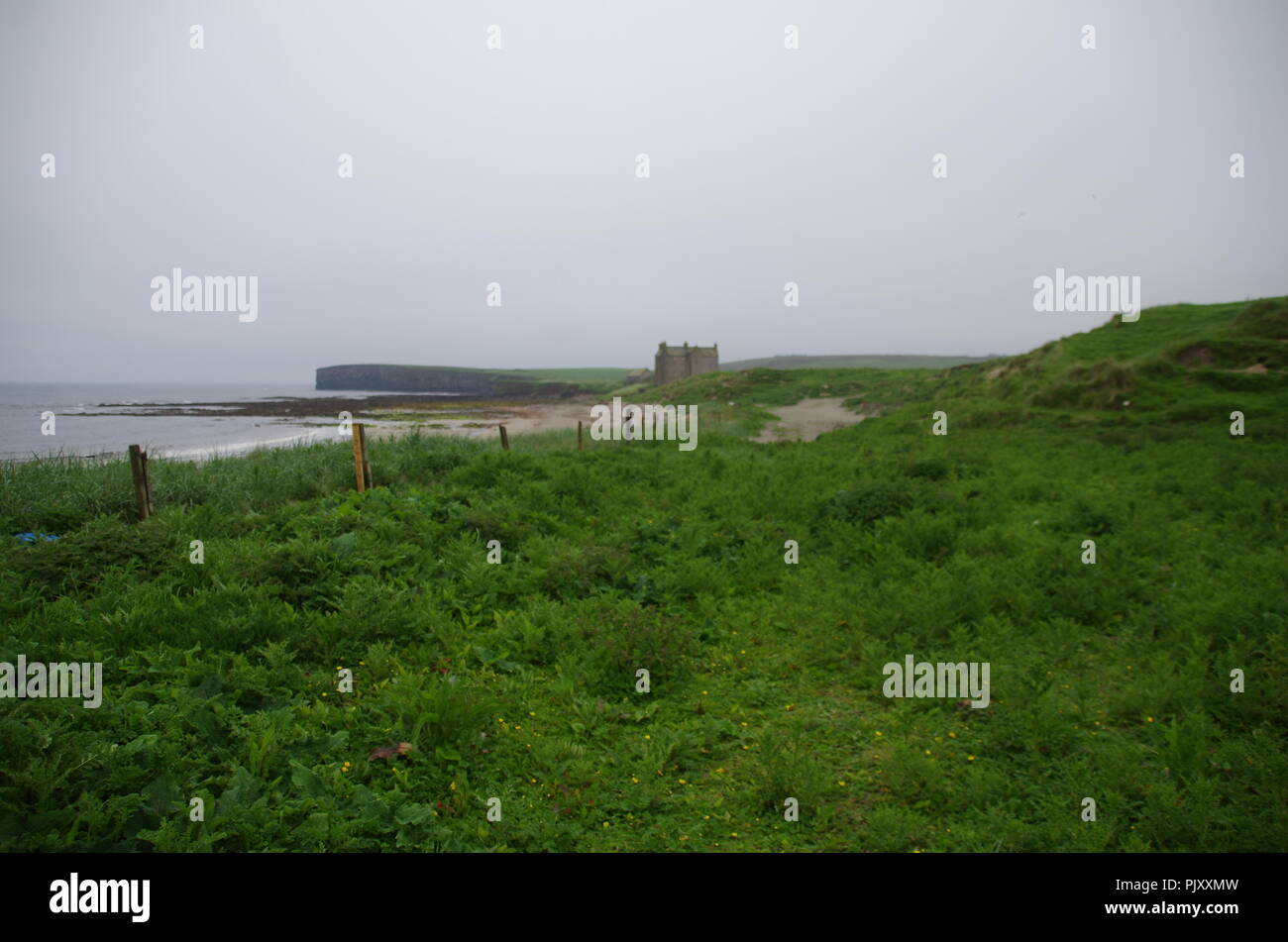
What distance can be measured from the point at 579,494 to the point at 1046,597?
9057mm

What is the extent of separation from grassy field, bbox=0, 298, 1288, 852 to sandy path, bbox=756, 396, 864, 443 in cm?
2279

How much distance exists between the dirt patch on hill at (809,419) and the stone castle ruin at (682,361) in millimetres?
39764

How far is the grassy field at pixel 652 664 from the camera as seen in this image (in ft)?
15.0

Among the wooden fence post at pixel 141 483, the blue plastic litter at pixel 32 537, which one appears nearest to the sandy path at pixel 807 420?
the wooden fence post at pixel 141 483

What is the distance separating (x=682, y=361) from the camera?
10156 centimetres

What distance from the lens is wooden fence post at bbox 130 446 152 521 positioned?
1072cm

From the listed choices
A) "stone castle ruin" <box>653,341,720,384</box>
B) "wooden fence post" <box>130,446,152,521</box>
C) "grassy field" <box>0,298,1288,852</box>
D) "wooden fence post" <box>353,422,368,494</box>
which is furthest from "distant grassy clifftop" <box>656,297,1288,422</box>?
"stone castle ruin" <box>653,341,720,384</box>

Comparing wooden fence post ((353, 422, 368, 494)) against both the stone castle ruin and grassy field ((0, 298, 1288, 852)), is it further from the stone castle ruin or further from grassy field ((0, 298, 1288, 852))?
the stone castle ruin

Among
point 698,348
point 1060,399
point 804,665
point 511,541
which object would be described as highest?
point 698,348

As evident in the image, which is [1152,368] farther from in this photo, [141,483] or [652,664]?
[141,483]

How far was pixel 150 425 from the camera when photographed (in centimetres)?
5456

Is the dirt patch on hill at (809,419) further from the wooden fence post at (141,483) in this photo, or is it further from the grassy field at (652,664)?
the wooden fence post at (141,483)
